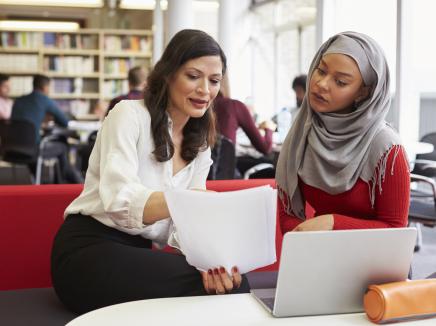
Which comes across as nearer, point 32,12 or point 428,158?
point 428,158

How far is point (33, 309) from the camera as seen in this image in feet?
6.50

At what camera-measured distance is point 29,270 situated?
238cm

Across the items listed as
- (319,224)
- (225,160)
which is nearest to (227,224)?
(319,224)

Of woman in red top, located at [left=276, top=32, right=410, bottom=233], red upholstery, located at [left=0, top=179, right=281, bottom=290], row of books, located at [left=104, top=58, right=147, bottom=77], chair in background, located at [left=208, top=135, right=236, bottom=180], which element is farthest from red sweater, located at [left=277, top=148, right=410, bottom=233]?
row of books, located at [left=104, top=58, right=147, bottom=77]

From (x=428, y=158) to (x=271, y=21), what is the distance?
17.8ft

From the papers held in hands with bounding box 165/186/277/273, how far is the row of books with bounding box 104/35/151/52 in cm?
907

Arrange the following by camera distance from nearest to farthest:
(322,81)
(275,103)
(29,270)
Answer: (322,81), (29,270), (275,103)

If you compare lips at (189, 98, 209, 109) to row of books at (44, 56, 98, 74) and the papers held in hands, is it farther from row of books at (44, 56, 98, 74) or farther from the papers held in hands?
row of books at (44, 56, 98, 74)

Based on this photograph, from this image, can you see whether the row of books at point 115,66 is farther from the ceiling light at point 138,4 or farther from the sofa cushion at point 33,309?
the sofa cushion at point 33,309

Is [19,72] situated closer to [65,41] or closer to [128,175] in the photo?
[65,41]

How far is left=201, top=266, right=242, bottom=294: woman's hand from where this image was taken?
1496 millimetres

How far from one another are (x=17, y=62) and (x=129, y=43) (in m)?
1.76

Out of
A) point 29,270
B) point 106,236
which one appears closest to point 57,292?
point 106,236

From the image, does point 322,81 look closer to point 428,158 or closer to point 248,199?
point 248,199
